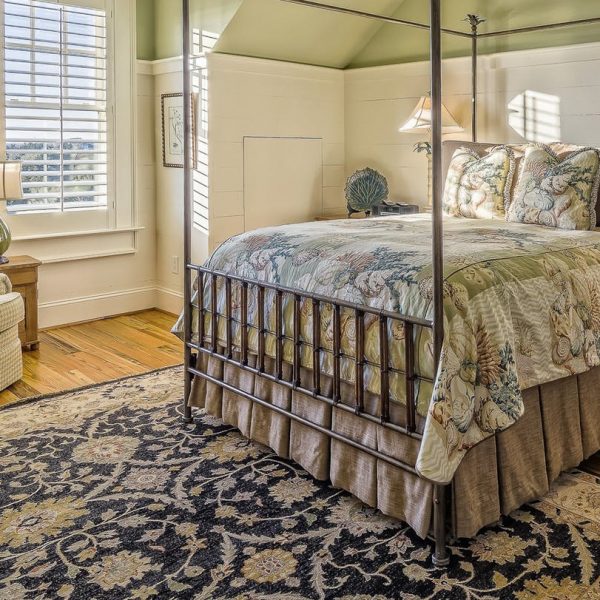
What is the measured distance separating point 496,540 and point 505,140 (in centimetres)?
297

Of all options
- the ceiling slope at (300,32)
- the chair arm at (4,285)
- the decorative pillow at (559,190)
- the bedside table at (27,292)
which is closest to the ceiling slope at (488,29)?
the ceiling slope at (300,32)

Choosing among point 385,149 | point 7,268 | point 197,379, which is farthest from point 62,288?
point 385,149

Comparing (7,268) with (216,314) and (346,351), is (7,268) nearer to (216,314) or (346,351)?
(216,314)

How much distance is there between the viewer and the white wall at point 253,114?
4684mm

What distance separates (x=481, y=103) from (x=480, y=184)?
1060 millimetres

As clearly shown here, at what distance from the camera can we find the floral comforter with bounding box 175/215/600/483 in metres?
2.00

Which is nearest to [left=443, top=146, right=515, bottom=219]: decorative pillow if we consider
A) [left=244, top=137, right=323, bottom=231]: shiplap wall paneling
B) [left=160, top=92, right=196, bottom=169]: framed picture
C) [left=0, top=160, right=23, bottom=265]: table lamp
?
[left=244, top=137, right=323, bottom=231]: shiplap wall paneling

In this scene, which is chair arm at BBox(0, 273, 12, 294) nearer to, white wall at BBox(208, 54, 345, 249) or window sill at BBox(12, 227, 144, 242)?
window sill at BBox(12, 227, 144, 242)

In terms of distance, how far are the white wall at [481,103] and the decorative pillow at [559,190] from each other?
747 millimetres

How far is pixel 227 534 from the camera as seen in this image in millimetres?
2184

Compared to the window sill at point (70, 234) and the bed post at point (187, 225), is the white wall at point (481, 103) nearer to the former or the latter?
the window sill at point (70, 234)

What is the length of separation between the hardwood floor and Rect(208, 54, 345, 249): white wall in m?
0.78

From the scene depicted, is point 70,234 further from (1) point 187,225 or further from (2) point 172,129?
(1) point 187,225

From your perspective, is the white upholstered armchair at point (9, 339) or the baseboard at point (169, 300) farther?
the baseboard at point (169, 300)
